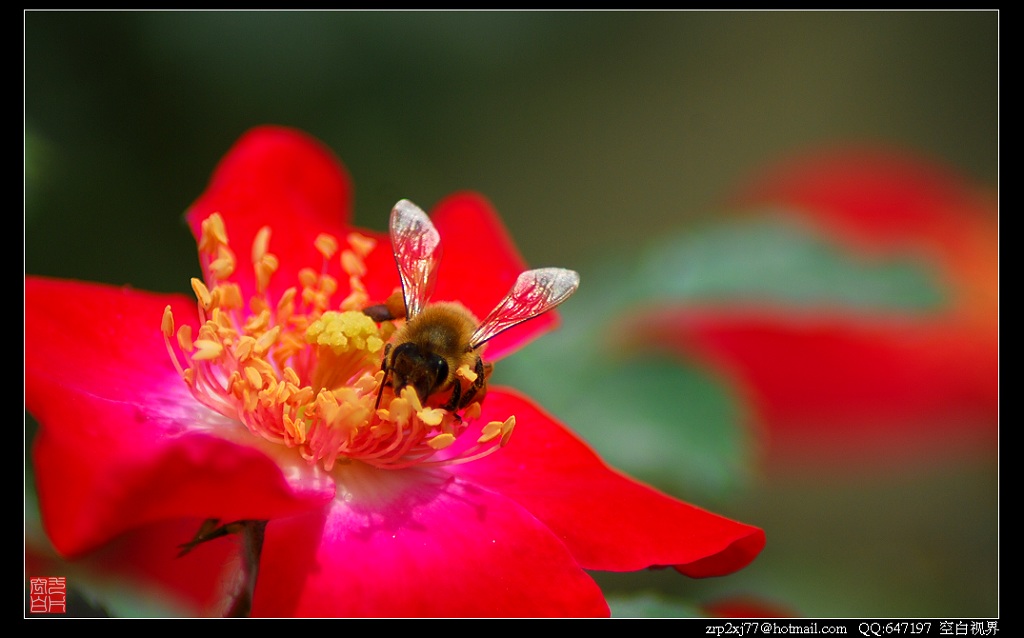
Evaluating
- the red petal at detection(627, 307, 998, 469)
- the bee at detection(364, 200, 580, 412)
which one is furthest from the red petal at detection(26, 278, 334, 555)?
the red petal at detection(627, 307, 998, 469)

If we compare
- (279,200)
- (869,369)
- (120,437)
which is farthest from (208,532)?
(869,369)

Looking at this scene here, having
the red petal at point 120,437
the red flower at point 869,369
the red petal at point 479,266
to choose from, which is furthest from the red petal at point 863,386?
the red petal at point 120,437

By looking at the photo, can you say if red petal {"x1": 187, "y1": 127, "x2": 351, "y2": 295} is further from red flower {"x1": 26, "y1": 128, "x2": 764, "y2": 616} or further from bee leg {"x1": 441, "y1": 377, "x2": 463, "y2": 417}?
bee leg {"x1": 441, "y1": 377, "x2": 463, "y2": 417}

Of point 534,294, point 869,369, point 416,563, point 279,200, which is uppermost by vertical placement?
point 279,200

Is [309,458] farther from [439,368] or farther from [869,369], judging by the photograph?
[869,369]

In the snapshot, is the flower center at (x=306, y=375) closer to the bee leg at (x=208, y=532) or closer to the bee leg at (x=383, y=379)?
the bee leg at (x=383, y=379)
